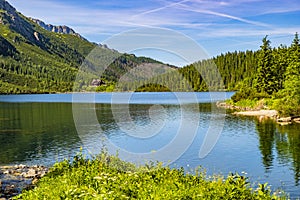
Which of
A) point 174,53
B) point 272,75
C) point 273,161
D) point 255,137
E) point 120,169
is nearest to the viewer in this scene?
point 174,53

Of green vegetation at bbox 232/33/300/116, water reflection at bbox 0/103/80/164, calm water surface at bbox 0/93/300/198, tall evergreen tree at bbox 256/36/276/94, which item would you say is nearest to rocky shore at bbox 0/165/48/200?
calm water surface at bbox 0/93/300/198

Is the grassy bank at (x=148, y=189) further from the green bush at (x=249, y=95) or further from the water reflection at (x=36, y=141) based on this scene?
the green bush at (x=249, y=95)

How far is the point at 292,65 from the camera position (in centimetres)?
7619

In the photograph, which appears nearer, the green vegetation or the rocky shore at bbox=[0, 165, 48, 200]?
the rocky shore at bbox=[0, 165, 48, 200]

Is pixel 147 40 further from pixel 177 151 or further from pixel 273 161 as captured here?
pixel 273 161

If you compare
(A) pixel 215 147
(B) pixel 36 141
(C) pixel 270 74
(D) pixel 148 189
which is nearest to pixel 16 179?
(D) pixel 148 189

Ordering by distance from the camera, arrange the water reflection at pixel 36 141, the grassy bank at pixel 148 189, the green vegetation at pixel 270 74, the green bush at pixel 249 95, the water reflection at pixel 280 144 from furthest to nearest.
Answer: the green bush at pixel 249 95, the green vegetation at pixel 270 74, the water reflection at pixel 36 141, the water reflection at pixel 280 144, the grassy bank at pixel 148 189

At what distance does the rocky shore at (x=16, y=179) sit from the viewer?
20553 millimetres

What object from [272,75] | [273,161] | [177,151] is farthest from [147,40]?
[272,75]

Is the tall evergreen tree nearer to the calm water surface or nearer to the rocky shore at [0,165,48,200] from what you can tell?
the calm water surface

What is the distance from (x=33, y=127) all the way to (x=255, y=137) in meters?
36.2

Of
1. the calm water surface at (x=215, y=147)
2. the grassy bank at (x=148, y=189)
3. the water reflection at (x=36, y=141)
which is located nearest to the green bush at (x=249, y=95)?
the calm water surface at (x=215, y=147)

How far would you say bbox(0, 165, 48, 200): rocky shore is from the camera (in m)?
20.6

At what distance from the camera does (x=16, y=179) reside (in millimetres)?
24797
